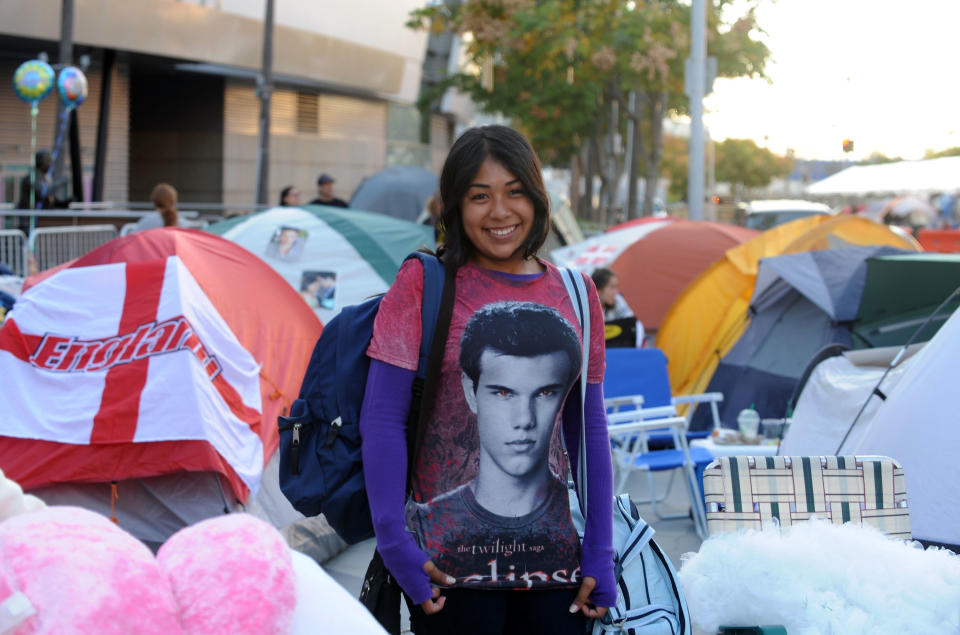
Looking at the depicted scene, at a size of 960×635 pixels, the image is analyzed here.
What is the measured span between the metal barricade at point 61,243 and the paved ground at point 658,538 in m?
5.54

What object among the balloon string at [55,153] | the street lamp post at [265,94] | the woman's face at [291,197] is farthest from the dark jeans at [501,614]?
the street lamp post at [265,94]

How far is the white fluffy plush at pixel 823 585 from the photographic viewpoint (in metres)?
2.79

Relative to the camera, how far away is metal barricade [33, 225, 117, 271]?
34.7 feet

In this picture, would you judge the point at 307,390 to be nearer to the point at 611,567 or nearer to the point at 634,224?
the point at 611,567

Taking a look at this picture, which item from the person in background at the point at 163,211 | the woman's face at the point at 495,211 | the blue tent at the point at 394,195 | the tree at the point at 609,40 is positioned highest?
the tree at the point at 609,40

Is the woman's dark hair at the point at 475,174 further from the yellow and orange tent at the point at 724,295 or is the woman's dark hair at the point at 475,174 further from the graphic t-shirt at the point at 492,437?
the yellow and orange tent at the point at 724,295

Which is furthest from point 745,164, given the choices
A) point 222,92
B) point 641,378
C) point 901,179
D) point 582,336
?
point 582,336

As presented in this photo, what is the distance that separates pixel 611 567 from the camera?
7.61 ft

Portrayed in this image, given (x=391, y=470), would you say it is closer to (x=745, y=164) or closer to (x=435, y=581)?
(x=435, y=581)

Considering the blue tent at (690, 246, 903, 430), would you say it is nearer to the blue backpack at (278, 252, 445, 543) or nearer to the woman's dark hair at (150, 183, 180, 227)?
the woman's dark hair at (150, 183, 180, 227)

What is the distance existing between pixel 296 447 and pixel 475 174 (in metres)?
0.71

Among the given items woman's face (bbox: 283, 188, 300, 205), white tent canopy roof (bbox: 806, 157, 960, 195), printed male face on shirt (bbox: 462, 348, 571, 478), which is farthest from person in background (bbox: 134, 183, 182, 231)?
white tent canopy roof (bbox: 806, 157, 960, 195)

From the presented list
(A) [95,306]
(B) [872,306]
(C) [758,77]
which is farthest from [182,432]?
(C) [758,77]

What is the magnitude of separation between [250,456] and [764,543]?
10.5 feet
